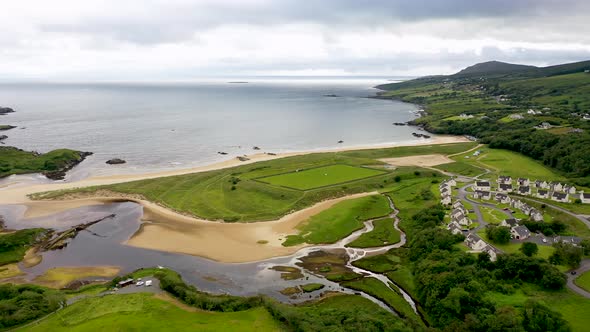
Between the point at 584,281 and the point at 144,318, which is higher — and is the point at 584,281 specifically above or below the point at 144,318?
above

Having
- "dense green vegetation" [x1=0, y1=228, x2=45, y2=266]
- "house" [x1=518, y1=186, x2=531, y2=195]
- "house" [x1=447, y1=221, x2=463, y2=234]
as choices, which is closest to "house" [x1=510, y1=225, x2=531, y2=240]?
"house" [x1=447, y1=221, x2=463, y2=234]

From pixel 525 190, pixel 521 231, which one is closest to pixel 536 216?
pixel 521 231

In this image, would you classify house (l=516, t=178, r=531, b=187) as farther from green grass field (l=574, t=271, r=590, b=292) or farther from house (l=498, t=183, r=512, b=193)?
green grass field (l=574, t=271, r=590, b=292)

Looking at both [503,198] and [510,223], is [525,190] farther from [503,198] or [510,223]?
[510,223]

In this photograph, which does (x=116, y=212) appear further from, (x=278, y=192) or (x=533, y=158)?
(x=533, y=158)

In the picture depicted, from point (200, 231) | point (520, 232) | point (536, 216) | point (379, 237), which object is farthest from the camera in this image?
point (200, 231)

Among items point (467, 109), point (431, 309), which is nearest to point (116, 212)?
point (431, 309)
